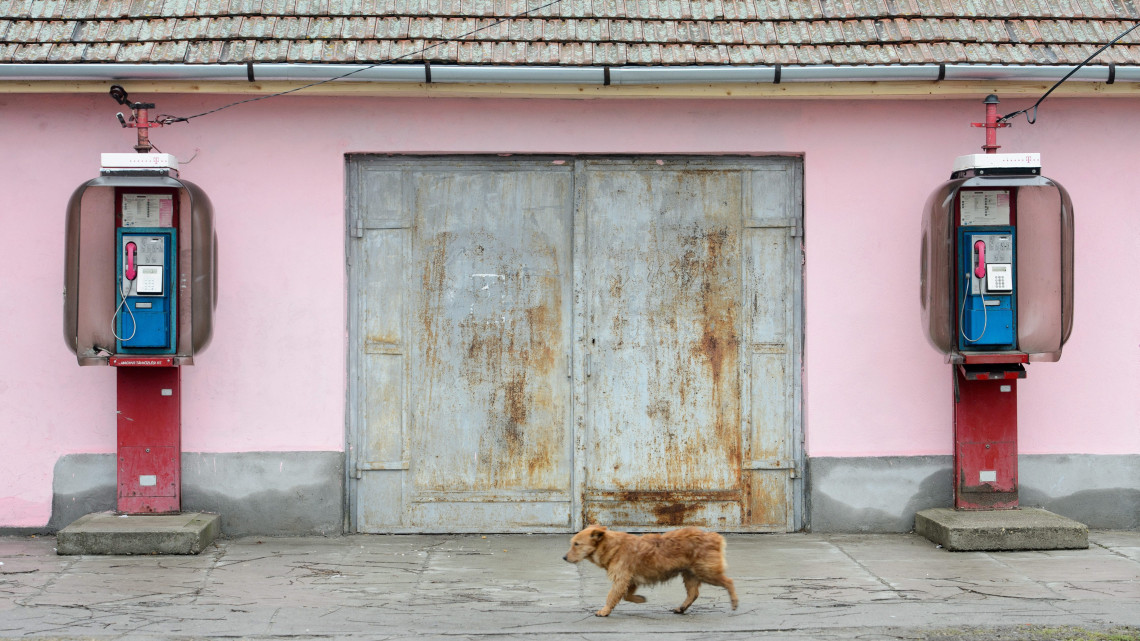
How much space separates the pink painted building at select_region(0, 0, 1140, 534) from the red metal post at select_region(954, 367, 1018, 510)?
153mm

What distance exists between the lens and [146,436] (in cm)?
746

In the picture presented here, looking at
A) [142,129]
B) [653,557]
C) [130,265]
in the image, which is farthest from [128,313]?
[653,557]

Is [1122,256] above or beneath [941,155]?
beneath

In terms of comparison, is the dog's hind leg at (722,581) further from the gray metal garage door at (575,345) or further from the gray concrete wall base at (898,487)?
the gray concrete wall base at (898,487)

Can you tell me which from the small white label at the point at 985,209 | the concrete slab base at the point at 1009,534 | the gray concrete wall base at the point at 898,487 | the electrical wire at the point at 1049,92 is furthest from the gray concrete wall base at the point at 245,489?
the electrical wire at the point at 1049,92

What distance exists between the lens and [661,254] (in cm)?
780

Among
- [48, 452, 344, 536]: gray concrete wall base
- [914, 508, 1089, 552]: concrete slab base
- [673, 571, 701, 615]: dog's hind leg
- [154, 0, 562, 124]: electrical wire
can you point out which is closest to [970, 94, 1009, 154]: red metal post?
[914, 508, 1089, 552]: concrete slab base

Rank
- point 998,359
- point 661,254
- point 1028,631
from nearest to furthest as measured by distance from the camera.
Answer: point 1028,631 < point 998,359 < point 661,254

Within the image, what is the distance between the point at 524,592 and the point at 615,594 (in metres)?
0.77

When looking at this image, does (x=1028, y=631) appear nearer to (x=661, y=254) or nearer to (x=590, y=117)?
(x=661, y=254)

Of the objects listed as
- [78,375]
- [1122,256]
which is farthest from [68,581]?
[1122,256]

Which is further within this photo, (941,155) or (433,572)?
(941,155)

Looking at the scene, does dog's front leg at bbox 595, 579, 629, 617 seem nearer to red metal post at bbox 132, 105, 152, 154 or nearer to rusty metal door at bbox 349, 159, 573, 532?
rusty metal door at bbox 349, 159, 573, 532

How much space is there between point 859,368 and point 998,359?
884mm
